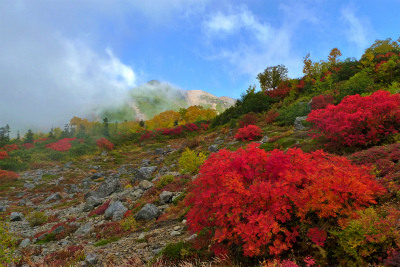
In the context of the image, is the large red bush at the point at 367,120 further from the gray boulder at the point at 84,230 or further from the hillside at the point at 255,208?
the gray boulder at the point at 84,230

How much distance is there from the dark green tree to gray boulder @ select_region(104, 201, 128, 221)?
37101mm

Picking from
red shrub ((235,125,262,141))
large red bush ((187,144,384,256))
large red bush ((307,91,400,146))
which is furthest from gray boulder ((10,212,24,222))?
large red bush ((307,91,400,146))

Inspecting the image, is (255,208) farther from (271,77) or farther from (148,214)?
(271,77)

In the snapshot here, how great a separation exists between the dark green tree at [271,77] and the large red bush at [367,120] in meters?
34.5

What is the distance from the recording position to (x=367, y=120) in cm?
793

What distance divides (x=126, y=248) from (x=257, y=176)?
17.5ft

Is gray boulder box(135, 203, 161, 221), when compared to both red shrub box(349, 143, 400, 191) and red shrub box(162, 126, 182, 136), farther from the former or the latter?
red shrub box(162, 126, 182, 136)

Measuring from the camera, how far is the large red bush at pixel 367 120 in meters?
7.77

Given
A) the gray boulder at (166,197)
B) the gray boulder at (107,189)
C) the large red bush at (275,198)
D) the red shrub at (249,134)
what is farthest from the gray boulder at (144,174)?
the large red bush at (275,198)

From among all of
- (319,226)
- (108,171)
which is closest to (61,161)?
(108,171)

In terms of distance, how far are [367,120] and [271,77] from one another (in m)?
35.8

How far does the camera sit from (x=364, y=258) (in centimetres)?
351

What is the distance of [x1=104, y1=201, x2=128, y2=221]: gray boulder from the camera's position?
10.4 m

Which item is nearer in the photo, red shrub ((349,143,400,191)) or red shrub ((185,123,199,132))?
red shrub ((349,143,400,191))
